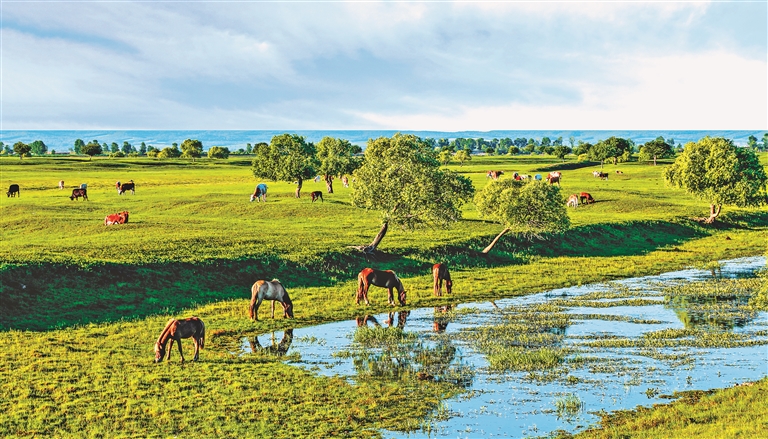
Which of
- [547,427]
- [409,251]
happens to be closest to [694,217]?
[409,251]

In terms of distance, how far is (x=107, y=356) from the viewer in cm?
2597

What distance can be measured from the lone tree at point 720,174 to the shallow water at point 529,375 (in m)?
43.4

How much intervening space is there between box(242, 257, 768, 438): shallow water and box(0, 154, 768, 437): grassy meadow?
1.19 meters

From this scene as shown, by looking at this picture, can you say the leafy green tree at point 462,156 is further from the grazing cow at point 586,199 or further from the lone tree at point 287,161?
the lone tree at point 287,161

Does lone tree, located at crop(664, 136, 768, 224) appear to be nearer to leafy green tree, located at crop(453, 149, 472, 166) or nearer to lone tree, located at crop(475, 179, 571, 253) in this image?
lone tree, located at crop(475, 179, 571, 253)

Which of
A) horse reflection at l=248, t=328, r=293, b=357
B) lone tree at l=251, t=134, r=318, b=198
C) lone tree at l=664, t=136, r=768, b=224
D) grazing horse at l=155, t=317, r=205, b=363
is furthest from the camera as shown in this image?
lone tree at l=251, t=134, r=318, b=198

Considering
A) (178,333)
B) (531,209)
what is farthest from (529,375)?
(531,209)

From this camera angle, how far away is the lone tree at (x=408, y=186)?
48719 mm

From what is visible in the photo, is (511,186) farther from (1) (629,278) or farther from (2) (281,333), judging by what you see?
(2) (281,333)

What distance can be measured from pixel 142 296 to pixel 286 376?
16471 mm

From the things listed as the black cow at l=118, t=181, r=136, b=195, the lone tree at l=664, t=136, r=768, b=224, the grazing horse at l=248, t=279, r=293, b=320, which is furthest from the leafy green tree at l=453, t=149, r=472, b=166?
the grazing horse at l=248, t=279, r=293, b=320

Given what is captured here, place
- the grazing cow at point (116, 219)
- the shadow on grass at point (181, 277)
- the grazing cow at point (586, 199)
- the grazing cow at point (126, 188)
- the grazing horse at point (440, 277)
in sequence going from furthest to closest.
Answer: the grazing cow at point (586, 199)
the grazing cow at point (126, 188)
the grazing cow at point (116, 219)
the grazing horse at point (440, 277)
the shadow on grass at point (181, 277)

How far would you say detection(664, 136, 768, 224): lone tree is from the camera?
7312cm

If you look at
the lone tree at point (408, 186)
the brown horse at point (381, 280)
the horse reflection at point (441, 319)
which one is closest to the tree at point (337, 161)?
the lone tree at point (408, 186)
